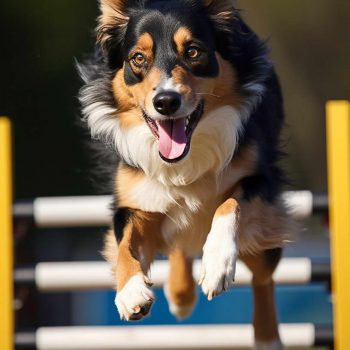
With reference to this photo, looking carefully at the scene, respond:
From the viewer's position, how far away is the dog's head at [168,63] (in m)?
3.53

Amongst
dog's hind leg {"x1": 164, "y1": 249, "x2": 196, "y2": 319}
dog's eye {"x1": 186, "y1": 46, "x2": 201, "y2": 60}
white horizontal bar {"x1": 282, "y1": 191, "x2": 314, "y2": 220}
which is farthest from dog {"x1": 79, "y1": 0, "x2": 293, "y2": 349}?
dog's hind leg {"x1": 164, "y1": 249, "x2": 196, "y2": 319}

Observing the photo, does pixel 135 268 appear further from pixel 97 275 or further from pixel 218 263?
pixel 97 275

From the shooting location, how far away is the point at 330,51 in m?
12.0

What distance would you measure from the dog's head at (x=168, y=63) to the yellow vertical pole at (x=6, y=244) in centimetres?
66

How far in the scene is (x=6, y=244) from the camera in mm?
4355

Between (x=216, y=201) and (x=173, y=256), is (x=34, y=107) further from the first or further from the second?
(x=216, y=201)

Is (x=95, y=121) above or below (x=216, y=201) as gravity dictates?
above

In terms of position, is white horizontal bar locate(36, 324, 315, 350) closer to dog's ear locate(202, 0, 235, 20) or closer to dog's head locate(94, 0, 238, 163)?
dog's head locate(94, 0, 238, 163)

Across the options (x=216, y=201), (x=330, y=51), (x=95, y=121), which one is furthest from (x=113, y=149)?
(x=330, y=51)

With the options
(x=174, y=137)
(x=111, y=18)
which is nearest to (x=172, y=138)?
(x=174, y=137)

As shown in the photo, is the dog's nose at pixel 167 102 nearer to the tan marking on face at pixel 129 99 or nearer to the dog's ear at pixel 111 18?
the tan marking on face at pixel 129 99

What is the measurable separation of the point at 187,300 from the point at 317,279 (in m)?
0.60

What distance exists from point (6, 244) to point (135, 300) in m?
1.05

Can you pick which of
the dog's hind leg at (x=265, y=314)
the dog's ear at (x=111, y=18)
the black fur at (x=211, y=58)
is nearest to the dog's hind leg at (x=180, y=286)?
the dog's hind leg at (x=265, y=314)
